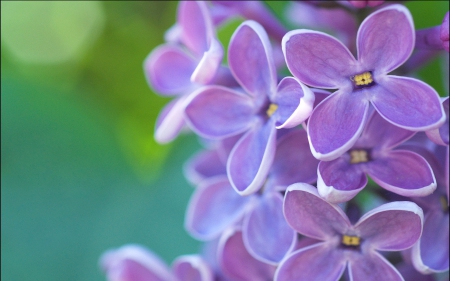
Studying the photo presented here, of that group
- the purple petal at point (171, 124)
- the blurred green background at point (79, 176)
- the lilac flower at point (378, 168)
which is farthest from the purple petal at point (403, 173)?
the blurred green background at point (79, 176)

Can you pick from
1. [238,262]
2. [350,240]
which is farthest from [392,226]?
[238,262]

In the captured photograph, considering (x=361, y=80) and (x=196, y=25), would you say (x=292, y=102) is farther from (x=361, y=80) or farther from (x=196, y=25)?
(x=196, y=25)

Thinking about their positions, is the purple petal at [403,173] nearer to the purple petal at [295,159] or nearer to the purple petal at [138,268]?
the purple petal at [295,159]

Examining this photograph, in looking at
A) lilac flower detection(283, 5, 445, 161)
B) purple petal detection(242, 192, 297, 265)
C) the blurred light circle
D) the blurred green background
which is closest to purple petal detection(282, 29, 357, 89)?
lilac flower detection(283, 5, 445, 161)

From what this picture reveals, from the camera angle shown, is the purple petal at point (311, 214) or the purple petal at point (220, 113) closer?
the purple petal at point (311, 214)

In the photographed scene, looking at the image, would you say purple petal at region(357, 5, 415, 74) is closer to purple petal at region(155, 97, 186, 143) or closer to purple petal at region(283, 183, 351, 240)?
purple petal at region(283, 183, 351, 240)

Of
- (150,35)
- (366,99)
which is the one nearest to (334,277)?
(366,99)
